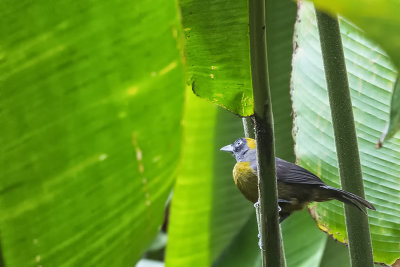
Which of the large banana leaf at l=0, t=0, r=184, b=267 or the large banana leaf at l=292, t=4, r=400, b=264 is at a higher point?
the large banana leaf at l=0, t=0, r=184, b=267

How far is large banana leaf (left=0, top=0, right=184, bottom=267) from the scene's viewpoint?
0.37 m

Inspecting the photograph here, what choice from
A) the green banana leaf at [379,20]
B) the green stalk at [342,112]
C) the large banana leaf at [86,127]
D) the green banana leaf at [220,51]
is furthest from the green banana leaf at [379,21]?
the green stalk at [342,112]

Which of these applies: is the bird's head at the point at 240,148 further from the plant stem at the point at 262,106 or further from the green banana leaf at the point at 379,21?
the green banana leaf at the point at 379,21

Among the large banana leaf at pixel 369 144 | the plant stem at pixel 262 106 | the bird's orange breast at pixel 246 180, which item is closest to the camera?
the plant stem at pixel 262 106

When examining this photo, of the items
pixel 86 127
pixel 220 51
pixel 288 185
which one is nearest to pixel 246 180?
pixel 288 185

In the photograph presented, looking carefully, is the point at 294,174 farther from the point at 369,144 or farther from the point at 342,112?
the point at 342,112

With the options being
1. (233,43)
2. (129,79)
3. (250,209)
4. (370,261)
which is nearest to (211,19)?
(233,43)

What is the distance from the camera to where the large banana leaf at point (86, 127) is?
0.37m

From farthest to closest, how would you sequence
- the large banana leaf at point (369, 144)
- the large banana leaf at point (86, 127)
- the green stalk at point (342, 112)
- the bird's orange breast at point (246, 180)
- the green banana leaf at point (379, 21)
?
the bird's orange breast at point (246, 180) < the large banana leaf at point (369, 144) < the green stalk at point (342, 112) < the large banana leaf at point (86, 127) < the green banana leaf at point (379, 21)

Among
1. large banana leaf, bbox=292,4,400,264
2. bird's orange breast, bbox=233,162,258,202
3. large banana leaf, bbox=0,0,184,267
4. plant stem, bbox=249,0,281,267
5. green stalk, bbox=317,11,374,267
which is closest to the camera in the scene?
large banana leaf, bbox=0,0,184,267

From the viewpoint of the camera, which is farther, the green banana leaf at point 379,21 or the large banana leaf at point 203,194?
the large banana leaf at point 203,194

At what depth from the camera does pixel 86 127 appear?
0.39 metres

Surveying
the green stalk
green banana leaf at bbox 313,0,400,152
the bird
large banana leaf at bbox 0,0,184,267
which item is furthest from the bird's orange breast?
green banana leaf at bbox 313,0,400,152

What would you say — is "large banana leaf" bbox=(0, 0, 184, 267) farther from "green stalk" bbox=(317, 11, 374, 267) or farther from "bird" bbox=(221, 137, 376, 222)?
"bird" bbox=(221, 137, 376, 222)
